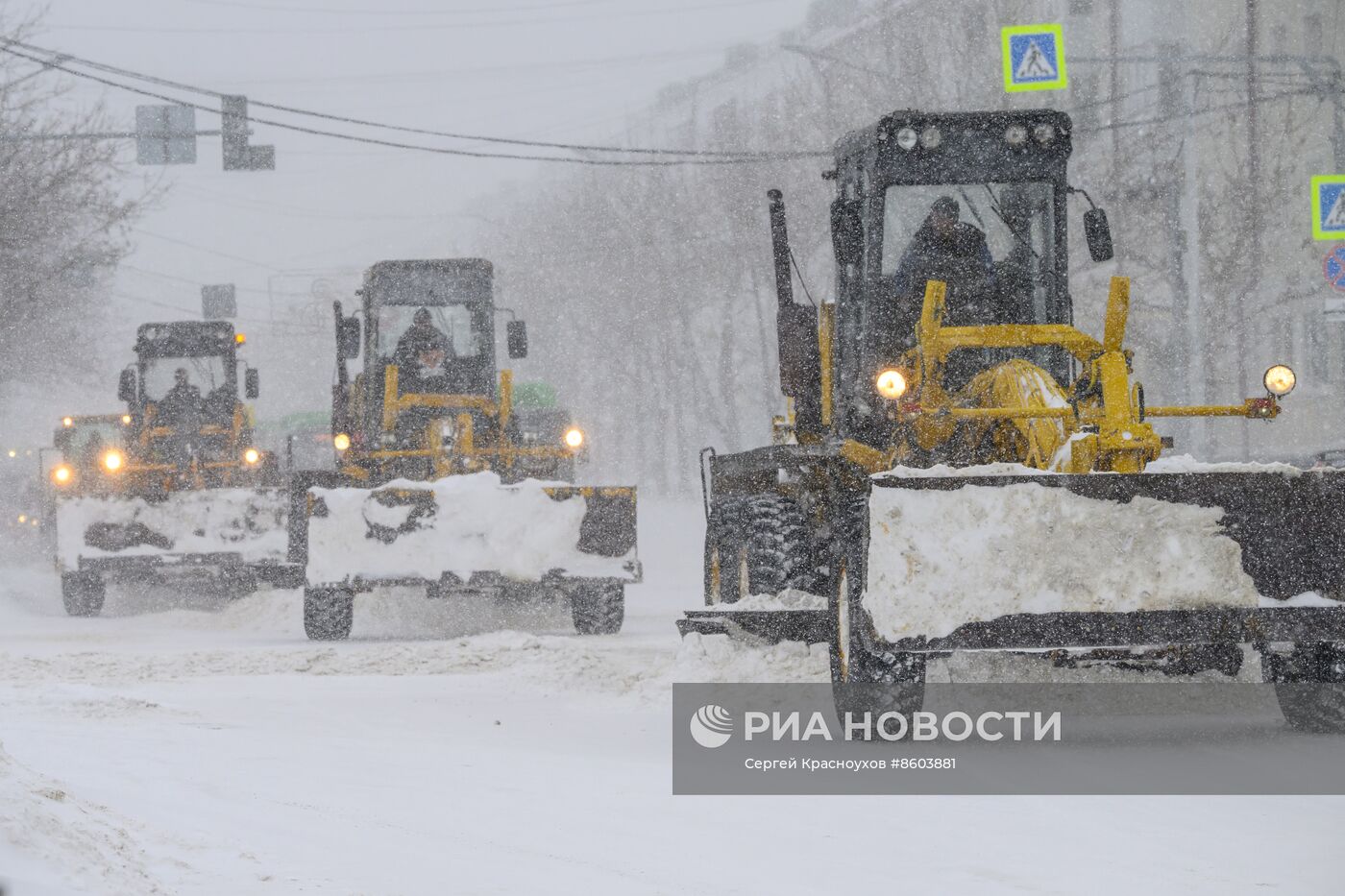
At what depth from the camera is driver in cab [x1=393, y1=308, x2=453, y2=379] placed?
55.6 ft

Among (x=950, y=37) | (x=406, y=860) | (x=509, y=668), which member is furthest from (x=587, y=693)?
(x=950, y=37)

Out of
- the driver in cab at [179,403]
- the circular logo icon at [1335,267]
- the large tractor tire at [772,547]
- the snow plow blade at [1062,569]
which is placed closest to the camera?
the snow plow blade at [1062,569]

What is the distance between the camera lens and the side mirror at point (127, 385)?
20.9 metres

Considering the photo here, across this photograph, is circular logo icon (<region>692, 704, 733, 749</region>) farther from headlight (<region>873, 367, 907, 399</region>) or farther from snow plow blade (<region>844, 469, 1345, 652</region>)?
headlight (<region>873, 367, 907, 399</region>)

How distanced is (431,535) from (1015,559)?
7.66 metres

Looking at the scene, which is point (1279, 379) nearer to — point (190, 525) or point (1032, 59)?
point (1032, 59)

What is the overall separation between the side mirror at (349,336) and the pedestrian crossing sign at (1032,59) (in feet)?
23.6

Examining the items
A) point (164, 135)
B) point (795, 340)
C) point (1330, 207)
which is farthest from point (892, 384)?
point (164, 135)

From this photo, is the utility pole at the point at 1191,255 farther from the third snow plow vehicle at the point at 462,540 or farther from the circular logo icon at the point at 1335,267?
the third snow plow vehicle at the point at 462,540

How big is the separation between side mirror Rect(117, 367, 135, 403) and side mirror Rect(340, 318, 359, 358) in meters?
Answer: 5.30

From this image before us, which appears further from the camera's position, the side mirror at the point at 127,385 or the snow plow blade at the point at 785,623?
the side mirror at the point at 127,385

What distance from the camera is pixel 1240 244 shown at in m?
29.8

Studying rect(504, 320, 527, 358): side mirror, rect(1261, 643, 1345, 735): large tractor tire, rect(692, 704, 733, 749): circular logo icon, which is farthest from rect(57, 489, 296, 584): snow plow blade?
rect(1261, 643, 1345, 735): large tractor tire

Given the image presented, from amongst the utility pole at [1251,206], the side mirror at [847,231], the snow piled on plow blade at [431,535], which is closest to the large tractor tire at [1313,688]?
the side mirror at [847,231]
